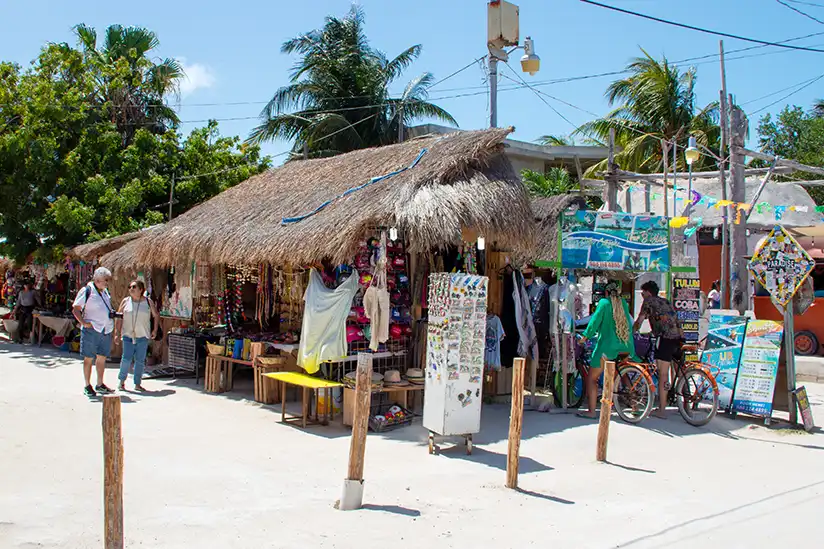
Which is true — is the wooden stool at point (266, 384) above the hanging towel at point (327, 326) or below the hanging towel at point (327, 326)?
below

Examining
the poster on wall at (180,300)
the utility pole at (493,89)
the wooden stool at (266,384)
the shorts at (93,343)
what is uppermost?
the utility pole at (493,89)

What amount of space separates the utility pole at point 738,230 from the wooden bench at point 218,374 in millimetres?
7748

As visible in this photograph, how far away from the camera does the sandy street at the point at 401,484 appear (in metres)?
4.90

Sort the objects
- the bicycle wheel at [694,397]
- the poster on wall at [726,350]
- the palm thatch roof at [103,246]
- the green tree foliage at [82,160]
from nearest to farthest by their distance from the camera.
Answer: the bicycle wheel at [694,397] → the poster on wall at [726,350] → the palm thatch roof at [103,246] → the green tree foliage at [82,160]

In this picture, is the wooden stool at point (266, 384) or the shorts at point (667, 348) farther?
the wooden stool at point (266, 384)

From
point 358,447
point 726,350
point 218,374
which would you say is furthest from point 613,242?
point 218,374

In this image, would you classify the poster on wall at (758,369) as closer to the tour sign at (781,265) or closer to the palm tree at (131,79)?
the tour sign at (781,265)

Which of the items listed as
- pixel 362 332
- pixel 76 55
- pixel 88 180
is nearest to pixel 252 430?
pixel 362 332

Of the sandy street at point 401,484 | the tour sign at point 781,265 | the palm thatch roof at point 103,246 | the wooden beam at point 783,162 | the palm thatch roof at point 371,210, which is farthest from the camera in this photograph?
the palm thatch roof at point 103,246

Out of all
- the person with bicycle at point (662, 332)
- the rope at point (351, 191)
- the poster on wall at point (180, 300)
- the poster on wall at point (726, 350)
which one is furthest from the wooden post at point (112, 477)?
the poster on wall at point (180, 300)

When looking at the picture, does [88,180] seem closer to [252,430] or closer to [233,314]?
[233,314]

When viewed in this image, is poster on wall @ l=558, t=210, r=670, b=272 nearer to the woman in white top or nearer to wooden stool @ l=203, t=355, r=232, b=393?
wooden stool @ l=203, t=355, r=232, b=393

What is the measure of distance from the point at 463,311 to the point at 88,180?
12327 mm

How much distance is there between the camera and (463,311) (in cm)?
704
